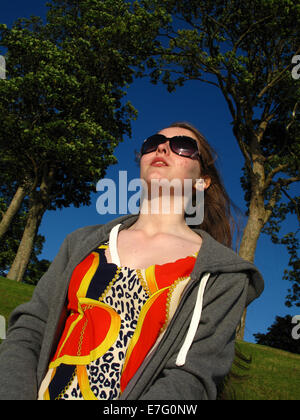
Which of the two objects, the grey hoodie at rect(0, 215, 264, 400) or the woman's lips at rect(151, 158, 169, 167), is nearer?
the grey hoodie at rect(0, 215, 264, 400)

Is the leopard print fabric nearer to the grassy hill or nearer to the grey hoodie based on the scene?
the grey hoodie

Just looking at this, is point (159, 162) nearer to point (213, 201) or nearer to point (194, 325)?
point (213, 201)

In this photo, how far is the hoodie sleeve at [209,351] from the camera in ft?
7.41

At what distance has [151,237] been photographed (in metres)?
3.28

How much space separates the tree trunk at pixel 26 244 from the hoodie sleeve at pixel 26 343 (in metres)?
18.5

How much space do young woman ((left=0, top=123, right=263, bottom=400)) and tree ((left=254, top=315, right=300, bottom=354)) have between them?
30.1 metres

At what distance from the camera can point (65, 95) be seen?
1925cm

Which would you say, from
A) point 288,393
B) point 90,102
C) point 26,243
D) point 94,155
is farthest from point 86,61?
point 288,393

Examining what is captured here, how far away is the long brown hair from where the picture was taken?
13.2ft

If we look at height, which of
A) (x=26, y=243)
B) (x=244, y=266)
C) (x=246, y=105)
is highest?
(x=246, y=105)

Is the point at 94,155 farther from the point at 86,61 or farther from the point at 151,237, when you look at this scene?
the point at 151,237

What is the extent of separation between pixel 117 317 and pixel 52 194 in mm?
22173

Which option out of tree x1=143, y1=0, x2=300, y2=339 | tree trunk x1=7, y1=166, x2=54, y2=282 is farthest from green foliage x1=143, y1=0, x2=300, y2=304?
tree trunk x1=7, y1=166, x2=54, y2=282
